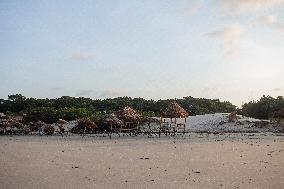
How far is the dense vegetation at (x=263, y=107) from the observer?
3659 centimetres

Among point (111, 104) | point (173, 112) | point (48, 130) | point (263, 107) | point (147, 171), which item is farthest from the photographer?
point (111, 104)

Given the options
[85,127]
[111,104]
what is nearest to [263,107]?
[85,127]

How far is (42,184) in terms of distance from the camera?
8.09 m

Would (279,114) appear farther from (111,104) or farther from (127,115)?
(111,104)

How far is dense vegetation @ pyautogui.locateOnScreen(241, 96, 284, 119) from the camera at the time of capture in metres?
36.6

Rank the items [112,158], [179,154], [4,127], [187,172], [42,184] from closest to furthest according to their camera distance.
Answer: [42,184]
[187,172]
[112,158]
[179,154]
[4,127]

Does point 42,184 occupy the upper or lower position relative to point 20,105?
lower

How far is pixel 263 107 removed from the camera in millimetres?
37938

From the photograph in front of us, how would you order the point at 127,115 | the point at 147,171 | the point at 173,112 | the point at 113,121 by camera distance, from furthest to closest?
the point at 127,115 → the point at 113,121 → the point at 173,112 → the point at 147,171

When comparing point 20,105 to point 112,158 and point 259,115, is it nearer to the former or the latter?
point 259,115

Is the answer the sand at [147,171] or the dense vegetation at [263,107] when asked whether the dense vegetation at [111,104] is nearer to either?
the dense vegetation at [263,107]

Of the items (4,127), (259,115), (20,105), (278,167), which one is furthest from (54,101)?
(278,167)

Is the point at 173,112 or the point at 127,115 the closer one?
the point at 173,112

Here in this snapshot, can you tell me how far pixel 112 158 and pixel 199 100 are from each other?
134ft
